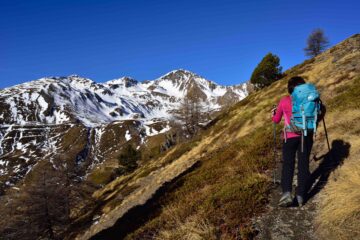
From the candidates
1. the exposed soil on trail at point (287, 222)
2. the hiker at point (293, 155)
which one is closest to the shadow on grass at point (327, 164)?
the exposed soil on trail at point (287, 222)

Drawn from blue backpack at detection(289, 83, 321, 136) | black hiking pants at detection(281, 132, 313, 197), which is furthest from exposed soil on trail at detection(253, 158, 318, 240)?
blue backpack at detection(289, 83, 321, 136)

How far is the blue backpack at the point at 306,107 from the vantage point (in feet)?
21.6

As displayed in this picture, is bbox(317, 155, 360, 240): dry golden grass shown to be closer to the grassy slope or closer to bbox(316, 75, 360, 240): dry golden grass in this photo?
bbox(316, 75, 360, 240): dry golden grass

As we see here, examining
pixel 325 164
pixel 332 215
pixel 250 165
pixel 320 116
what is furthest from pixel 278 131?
pixel 332 215

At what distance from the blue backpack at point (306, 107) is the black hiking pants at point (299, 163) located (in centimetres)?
29

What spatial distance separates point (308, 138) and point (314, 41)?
83772 millimetres

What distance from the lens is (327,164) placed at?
8672 millimetres

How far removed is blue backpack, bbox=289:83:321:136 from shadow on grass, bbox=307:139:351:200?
1802 millimetres

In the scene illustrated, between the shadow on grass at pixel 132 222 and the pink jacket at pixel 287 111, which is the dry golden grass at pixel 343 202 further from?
the shadow on grass at pixel 132 222

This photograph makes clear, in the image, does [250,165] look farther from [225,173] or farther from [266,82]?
[266,82]

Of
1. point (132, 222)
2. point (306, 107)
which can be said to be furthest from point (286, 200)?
point (132, 222)

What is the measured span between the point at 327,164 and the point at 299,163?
236 centimetres

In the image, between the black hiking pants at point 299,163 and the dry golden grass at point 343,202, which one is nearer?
the dry golden grass at point 343,202

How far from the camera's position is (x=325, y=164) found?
8.76 metres
